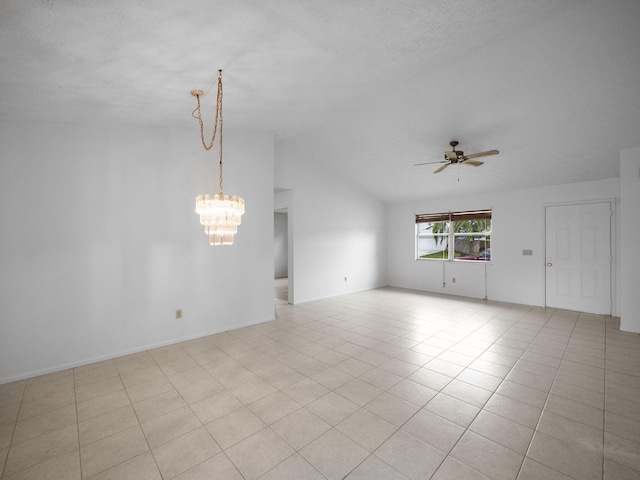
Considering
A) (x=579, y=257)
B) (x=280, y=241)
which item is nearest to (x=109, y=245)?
(x=280, y=241)

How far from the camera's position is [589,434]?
1999 millimetres

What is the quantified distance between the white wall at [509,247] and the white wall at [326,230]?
1204 millimetres

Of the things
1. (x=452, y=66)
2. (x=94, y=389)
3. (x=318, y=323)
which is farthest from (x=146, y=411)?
(x=452, y=66)

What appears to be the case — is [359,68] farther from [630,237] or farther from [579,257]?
[579,257]

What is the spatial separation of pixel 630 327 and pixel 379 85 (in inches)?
196

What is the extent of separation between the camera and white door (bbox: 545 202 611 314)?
4.96 m

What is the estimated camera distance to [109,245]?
3.38m

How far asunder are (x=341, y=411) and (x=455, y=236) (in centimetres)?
585

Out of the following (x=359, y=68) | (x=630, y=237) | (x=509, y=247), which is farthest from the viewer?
(x=509, y=247)

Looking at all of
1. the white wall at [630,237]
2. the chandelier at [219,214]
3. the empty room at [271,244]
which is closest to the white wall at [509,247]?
the empty room at [271,244]

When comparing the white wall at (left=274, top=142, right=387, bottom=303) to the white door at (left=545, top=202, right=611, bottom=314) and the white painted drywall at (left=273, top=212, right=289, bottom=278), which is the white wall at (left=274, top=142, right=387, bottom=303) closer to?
the white painted drywall at (left=273, top=212, right=289, bottom=278)

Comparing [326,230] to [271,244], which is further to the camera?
[326,230]

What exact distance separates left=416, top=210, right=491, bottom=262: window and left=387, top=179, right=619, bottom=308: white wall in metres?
0.17

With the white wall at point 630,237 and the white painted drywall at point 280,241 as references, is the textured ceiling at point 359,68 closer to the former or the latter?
the white wall at point 630,237
